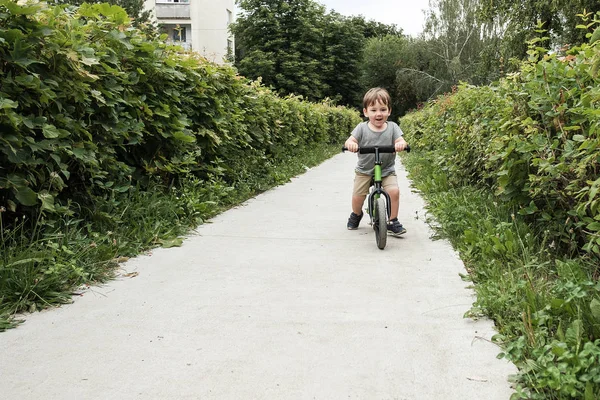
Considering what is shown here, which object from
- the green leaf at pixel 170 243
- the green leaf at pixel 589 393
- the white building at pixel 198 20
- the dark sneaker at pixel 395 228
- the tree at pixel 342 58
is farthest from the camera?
the tree at pixel 342 58

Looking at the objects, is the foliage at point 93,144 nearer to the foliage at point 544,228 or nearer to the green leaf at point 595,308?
the foliage at point 544,228

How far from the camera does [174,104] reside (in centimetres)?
603

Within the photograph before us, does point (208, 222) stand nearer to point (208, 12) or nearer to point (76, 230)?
point (76, 230)

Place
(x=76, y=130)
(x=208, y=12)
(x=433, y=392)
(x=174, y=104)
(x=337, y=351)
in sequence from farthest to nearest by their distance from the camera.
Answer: (x=208, y=12)
(x=174, y=104)
(x=76, y=130)
(x=337, y=351)
(x=433, y=392)

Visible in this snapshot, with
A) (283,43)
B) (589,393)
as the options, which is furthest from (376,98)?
(283,43)

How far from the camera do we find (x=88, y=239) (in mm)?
4301

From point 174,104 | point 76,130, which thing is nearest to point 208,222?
point 174,104

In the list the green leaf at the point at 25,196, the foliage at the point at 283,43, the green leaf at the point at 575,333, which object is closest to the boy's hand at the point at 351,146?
the green leaf at the point at 25,196

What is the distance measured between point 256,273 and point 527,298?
6.53ft

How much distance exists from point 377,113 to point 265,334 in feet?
10.3

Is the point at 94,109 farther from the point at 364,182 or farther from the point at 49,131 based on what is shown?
the point at 364,182

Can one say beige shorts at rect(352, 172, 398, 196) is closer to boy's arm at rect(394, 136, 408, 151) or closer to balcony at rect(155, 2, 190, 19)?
boy's arm at rect(394, 136, 408, 151)

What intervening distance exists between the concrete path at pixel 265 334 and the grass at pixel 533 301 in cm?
12

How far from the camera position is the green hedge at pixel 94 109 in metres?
3.66
